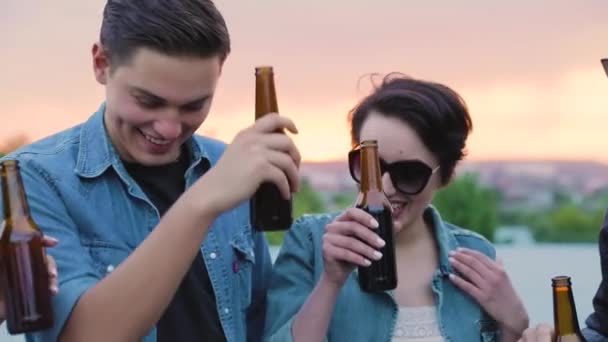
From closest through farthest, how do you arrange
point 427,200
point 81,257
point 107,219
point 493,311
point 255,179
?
point 255,179
point 81,257
point 107,219
point 493,311
point 427,200

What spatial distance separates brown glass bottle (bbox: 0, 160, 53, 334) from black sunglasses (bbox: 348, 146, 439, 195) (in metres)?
0.86

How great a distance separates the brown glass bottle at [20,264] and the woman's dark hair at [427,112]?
1.00 metres

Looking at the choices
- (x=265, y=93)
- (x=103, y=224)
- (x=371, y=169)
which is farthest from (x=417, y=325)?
(x=103, y=224)

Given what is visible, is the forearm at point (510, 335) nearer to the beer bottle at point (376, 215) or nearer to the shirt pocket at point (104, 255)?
the beer bottle at point (376, 215)

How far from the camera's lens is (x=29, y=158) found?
211 centimetres

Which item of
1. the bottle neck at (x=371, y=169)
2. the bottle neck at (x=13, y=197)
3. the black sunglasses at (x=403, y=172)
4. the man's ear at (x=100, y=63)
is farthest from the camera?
the black sunglasses at (x=403, y=172)

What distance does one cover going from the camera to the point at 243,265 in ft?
7.80

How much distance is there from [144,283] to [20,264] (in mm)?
254

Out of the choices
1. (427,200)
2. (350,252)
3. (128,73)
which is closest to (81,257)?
(128,73)

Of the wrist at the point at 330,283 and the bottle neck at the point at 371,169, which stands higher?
the bottle neck at the point at 371,169

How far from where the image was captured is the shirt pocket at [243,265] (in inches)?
92.4

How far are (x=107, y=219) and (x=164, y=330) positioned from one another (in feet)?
0.94

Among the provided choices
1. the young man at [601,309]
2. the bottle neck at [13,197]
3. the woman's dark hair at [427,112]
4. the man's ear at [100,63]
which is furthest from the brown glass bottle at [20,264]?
the young man at [601,309]

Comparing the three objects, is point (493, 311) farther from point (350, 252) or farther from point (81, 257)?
point (81, 257)
